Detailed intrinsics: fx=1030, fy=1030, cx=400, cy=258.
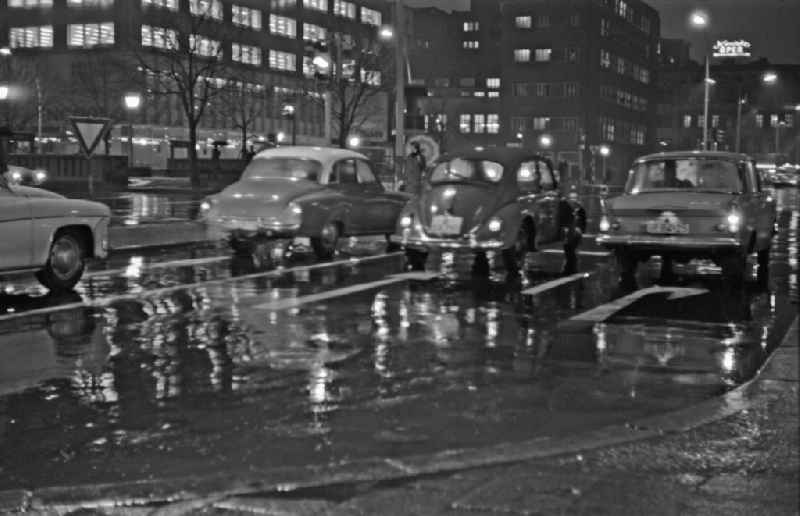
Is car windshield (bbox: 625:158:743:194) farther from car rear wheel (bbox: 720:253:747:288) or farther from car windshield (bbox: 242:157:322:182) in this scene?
car windshield (bbox: 242:157:322:182)

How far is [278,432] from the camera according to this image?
6023 millimetres

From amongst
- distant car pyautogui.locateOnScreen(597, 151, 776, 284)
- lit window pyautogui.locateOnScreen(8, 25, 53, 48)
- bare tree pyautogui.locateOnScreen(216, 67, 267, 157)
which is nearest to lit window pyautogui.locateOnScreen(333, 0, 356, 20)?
bare tree pyautogui.locateOnScreen(216, 67, 267, 157)

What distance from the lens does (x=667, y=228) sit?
13555 mm

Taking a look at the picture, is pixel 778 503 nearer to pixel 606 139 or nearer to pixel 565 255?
pixel 565 255

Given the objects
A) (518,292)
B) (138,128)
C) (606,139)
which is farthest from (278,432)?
(606,139)

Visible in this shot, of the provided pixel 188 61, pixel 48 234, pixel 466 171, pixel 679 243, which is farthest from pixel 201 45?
pixel 679 243

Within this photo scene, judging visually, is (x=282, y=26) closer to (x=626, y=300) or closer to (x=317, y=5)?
(x=317, y=5)

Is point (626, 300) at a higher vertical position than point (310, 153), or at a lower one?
lower

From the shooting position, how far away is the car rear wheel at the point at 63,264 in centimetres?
1236

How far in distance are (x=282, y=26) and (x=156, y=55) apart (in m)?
29.6

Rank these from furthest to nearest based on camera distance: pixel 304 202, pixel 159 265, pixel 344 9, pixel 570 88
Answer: pixel 344 9 → pixel 570 88 → pixel 304 202 → pixel 159 265

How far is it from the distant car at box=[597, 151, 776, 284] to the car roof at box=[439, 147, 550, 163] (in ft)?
5.63

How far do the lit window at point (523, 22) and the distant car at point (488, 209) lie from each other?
93133mm

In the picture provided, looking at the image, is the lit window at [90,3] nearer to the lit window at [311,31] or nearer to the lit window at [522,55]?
the lit window at [311,31]
